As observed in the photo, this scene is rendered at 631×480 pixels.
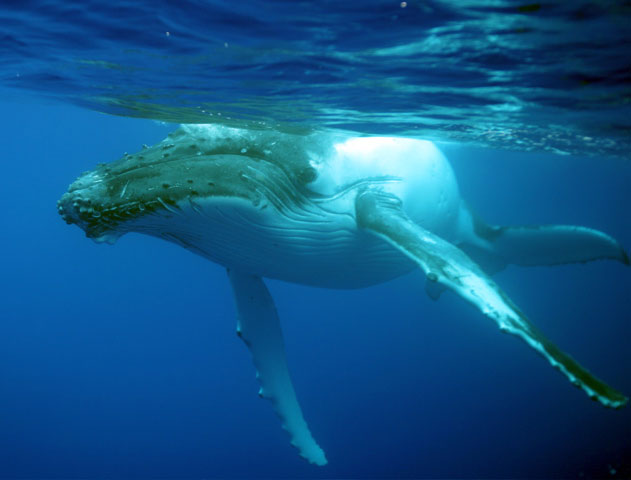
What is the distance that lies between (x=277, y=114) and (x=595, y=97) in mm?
6118

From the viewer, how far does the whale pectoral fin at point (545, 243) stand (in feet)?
27.2

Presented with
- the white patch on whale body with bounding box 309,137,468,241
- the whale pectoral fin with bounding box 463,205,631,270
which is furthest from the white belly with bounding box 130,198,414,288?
the whale pectoral fin with bounding box 463,205,631,270

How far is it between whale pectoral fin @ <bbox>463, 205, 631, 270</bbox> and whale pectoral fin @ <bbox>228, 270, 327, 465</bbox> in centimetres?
403

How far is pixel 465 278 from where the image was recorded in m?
4.55

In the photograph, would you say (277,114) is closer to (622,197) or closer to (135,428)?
(135,428)

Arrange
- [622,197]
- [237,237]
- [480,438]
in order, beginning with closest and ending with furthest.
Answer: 1. [237,237]
2. [480,438]
3. [622,197]

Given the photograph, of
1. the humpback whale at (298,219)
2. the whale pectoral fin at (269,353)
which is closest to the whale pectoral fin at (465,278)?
the humpback whale at (298,219)

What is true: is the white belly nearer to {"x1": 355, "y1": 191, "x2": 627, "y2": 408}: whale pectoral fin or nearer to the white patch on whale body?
the white patch on whale body

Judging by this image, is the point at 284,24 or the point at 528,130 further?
the point at 528,130

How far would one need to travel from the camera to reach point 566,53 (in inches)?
266

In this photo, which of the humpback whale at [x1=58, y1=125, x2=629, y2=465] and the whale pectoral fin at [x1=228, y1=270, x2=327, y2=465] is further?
the whale pectoral fin at [x1=228, y1=270, x2=327, y2=465]

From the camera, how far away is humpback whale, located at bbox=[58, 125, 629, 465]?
4895 millimetres

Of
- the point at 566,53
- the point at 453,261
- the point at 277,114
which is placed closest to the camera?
the point at 453,261

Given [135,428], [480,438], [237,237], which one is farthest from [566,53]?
[135,428]
